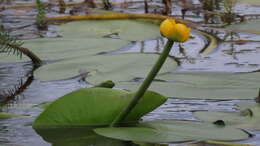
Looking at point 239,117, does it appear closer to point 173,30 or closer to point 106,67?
point 173,30

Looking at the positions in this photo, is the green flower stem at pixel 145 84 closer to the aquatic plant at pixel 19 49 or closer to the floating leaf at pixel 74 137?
the floating leaf at pixel 74 137

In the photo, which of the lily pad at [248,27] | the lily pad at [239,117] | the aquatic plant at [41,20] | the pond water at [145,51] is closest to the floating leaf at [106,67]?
the pond water at [145,51]

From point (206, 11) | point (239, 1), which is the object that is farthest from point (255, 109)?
point (239, 1)

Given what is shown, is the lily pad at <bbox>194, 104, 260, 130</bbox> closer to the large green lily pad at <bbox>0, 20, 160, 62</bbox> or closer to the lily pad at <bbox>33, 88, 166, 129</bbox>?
the lily pad at <bbox>33, 88, 166, 129</bbox>

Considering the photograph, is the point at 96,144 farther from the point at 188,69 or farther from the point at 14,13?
the point at 14,13

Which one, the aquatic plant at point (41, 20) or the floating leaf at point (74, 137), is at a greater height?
the aquatic plant at point (41, 20)

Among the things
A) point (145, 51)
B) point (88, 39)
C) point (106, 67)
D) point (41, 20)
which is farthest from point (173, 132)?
point (41, 20)

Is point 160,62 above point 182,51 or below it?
above
